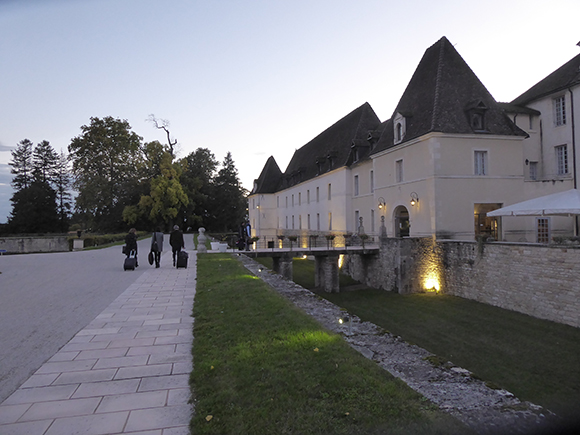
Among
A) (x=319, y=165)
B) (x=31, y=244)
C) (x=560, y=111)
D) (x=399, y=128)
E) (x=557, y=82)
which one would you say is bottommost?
(x=31, y=244)

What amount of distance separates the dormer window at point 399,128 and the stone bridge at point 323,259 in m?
6.71

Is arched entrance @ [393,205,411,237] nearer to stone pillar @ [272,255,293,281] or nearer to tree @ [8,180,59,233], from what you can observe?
stone pillar @ [272,255,293,281]

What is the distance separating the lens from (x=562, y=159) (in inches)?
841

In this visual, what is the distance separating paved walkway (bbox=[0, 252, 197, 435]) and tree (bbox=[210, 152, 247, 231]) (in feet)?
178

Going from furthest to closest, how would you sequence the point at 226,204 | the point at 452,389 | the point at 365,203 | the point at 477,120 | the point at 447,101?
the point at 226,204
the point at 365,203
the point at 447,101
the point at 477,120
the point at 452,389

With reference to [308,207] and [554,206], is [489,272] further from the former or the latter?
[308,207]

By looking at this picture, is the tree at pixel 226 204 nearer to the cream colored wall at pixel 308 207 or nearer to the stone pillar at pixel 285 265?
the cream colored wall at pixel 308 207

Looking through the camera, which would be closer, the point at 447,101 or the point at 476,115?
the point at 476,115

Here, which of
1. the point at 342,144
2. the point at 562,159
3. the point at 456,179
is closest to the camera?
the point at 456,179

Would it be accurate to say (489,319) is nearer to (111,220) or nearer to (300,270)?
(300,270)

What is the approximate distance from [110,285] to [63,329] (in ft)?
14.3

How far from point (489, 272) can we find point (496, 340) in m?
4.45

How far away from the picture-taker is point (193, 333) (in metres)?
5.38

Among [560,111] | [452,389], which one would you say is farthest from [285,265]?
[560,111]
